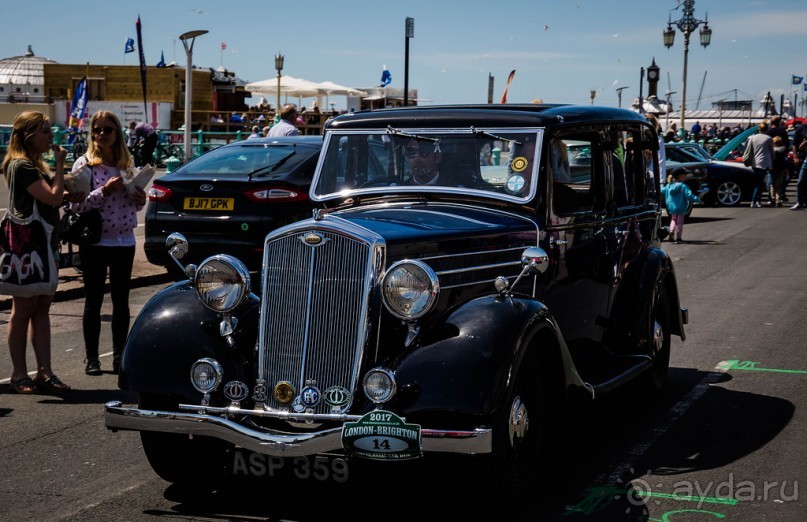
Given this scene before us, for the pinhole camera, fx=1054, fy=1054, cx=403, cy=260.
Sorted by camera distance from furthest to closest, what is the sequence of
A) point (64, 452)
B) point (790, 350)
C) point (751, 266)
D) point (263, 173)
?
1. point (751, 266)
2. point (263, 173)
3. point (790, 350)
4. point (64, 452)

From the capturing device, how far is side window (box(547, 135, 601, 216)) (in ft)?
19.6

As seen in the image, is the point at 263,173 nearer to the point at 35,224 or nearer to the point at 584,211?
the point at 35,224

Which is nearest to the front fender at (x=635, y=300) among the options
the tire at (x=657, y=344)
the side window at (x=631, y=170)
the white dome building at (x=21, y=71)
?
the tire at (x=657, y=344)

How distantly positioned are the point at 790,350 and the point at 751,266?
235 inches

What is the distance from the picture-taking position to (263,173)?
11641mm

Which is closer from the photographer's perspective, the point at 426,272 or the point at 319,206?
the point at 426,272

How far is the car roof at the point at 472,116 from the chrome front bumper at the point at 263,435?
227 cm

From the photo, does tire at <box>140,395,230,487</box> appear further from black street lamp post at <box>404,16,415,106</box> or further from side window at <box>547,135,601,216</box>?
black street lamp post at <box>404,16,415,106</box>

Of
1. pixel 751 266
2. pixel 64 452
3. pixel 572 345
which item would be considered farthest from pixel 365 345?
pixel 751 266

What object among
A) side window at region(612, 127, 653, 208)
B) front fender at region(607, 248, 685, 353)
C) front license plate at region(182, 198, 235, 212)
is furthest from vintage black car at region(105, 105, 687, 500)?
front license plate at region(182, 198, 235, 212)

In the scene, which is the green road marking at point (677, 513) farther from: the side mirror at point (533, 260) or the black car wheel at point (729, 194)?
the black car wheel at point (729, 194)

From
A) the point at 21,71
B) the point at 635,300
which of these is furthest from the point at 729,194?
the point at 21,71

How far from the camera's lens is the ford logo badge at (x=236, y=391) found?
15.8ft

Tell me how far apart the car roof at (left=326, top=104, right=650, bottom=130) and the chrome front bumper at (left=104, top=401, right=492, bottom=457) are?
227 centimetres
